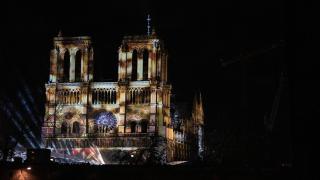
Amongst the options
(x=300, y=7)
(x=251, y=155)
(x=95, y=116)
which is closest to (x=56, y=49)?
(x=95, y=116)

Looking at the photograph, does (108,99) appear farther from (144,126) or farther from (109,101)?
(144,126)

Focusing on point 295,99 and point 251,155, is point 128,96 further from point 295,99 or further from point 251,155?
point 295,99

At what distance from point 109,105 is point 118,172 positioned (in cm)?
4168

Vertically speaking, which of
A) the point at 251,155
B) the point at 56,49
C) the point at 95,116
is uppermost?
the point at 56,49

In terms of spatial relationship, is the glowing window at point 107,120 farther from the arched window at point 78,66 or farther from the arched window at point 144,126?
the arched window at point 78,66

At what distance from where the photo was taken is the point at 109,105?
91125 millimetres

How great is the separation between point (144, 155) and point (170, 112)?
582 inches

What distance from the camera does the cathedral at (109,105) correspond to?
87.8m

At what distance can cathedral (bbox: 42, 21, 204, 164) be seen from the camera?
87812 millimetres

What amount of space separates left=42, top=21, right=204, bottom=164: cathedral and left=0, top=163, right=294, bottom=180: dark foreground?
116 ft

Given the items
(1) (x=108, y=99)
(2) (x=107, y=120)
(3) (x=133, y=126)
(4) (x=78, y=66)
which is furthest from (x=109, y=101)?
(4) (x=78, y=66)

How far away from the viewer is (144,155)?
86.2m

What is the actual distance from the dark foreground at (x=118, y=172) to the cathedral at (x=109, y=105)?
35.2m

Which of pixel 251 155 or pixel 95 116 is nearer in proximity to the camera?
pixel 251 155
